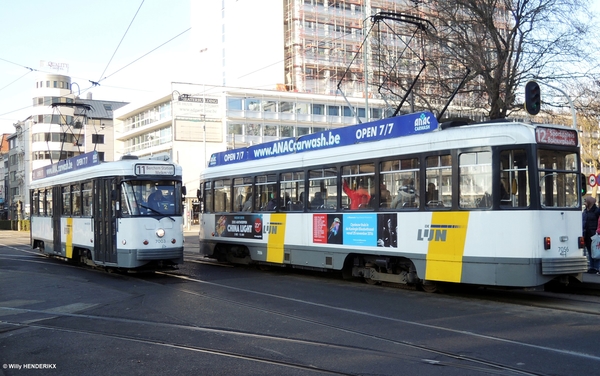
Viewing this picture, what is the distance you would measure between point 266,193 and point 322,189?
266 centimetres

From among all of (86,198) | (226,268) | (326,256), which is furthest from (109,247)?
(326,256)

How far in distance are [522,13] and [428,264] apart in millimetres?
12510

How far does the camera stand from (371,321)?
31.1 feet

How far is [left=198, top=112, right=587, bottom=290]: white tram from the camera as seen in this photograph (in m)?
10.8

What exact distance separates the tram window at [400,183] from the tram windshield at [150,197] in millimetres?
6071

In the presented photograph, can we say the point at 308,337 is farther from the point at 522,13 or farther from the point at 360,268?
the point at 522,13

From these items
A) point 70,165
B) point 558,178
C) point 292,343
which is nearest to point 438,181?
point 558,178

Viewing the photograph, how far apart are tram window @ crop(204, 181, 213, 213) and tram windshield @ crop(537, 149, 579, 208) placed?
11.5 meters

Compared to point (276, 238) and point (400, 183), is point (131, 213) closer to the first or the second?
point (276, 238)

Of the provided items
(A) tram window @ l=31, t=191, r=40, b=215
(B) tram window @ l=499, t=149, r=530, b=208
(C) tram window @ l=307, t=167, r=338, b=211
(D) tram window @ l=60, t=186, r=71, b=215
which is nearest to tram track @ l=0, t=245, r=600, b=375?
(B) tram window @ l=499, t=149, r=530, b=208

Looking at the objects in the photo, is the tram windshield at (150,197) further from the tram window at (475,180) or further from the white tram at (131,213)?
the tram window at (475,180)

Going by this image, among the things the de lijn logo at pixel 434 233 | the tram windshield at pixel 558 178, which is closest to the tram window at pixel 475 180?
the de lijn logo at pixel 434 233

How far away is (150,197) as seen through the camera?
16359 millimetres

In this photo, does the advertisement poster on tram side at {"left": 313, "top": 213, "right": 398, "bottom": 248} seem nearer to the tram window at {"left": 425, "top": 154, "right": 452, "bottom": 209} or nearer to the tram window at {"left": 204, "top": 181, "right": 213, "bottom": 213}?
the tram window at {"left": 425, "top": 154, "right": 452, "bottom": 209}
